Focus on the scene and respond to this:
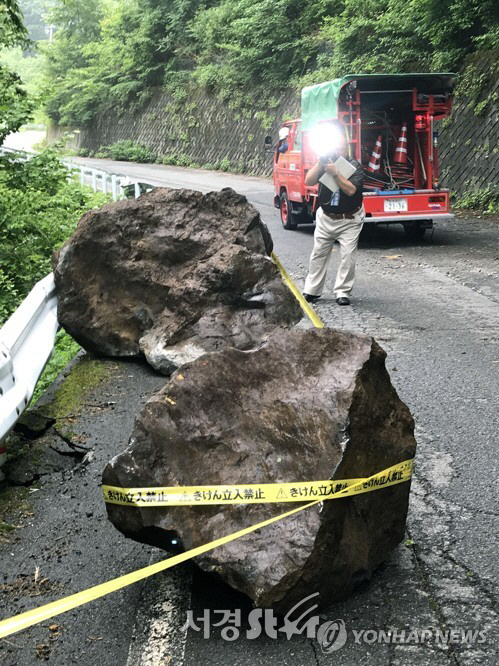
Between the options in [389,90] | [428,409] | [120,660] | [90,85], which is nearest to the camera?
[120,660]

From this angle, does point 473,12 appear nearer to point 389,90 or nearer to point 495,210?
point 495,210

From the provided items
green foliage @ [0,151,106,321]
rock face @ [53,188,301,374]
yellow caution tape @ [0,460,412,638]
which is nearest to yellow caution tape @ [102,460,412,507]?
yellow caution tape @ [0,460,412,638]

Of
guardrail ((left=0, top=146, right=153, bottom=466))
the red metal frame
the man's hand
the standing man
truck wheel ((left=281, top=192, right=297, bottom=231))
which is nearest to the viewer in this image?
guardrail ((left=0, top=146, right=153, bottom=466))

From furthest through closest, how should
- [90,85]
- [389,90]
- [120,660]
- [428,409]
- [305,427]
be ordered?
[90,85], [389,90], [428,409], [305,427], [120,660]

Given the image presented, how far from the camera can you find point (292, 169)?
16.1 meters

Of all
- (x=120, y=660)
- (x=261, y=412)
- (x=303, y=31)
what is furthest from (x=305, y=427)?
(x=303, y=31)

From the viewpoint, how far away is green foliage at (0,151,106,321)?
10273 mm

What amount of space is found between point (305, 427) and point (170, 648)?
3.41 feet

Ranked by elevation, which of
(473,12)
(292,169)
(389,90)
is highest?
(473,12)

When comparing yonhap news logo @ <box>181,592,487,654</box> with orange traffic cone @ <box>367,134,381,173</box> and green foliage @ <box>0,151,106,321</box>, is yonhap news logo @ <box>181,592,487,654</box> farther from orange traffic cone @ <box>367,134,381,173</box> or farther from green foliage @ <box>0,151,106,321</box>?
orange traffic cone @ <box>367,134,381,173</box>

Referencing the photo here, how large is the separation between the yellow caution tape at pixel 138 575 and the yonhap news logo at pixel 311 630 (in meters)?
0.24

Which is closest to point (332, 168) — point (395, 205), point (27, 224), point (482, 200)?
point (27, 224)

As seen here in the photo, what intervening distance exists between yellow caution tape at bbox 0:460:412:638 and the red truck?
1072cm

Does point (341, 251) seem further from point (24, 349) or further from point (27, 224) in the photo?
point (24, 349)
